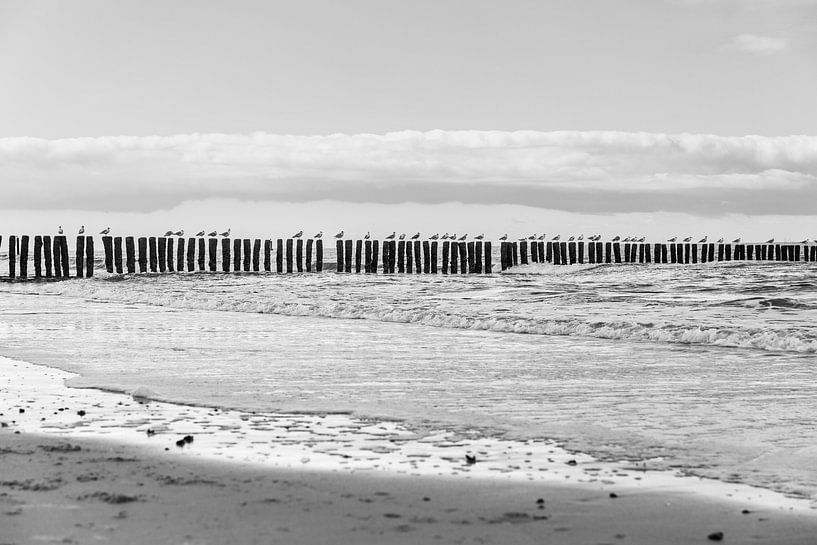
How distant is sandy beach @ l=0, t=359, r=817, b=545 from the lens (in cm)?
360

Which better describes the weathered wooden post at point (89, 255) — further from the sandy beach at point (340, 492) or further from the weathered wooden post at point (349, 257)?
the sandy beach at point (340, 492)

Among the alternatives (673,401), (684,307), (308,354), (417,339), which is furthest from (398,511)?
(684,307)

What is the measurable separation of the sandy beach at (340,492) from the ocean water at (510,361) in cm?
48

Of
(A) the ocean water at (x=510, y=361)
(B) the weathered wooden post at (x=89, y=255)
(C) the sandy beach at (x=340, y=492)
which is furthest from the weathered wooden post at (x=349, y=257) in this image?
(C) the sandy beach at (x=340, y=492)

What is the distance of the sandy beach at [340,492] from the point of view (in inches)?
142

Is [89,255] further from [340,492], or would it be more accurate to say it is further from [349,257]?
[340,492]

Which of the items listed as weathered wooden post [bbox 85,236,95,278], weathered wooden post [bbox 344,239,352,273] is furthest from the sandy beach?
weathered wooden post [bbox 344,239,352,273]

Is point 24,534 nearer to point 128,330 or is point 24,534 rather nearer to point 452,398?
point 452,398

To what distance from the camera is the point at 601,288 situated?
22.4 m

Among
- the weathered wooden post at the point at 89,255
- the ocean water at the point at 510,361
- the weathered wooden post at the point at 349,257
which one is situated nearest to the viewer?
the ocean water at the point at 510,361

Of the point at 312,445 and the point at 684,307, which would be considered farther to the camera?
the point at 684,307

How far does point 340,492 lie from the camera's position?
4199 mm

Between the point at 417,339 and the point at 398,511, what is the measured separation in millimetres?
8605

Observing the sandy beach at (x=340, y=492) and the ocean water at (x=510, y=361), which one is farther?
the ocean water at (x=510, y=361)
